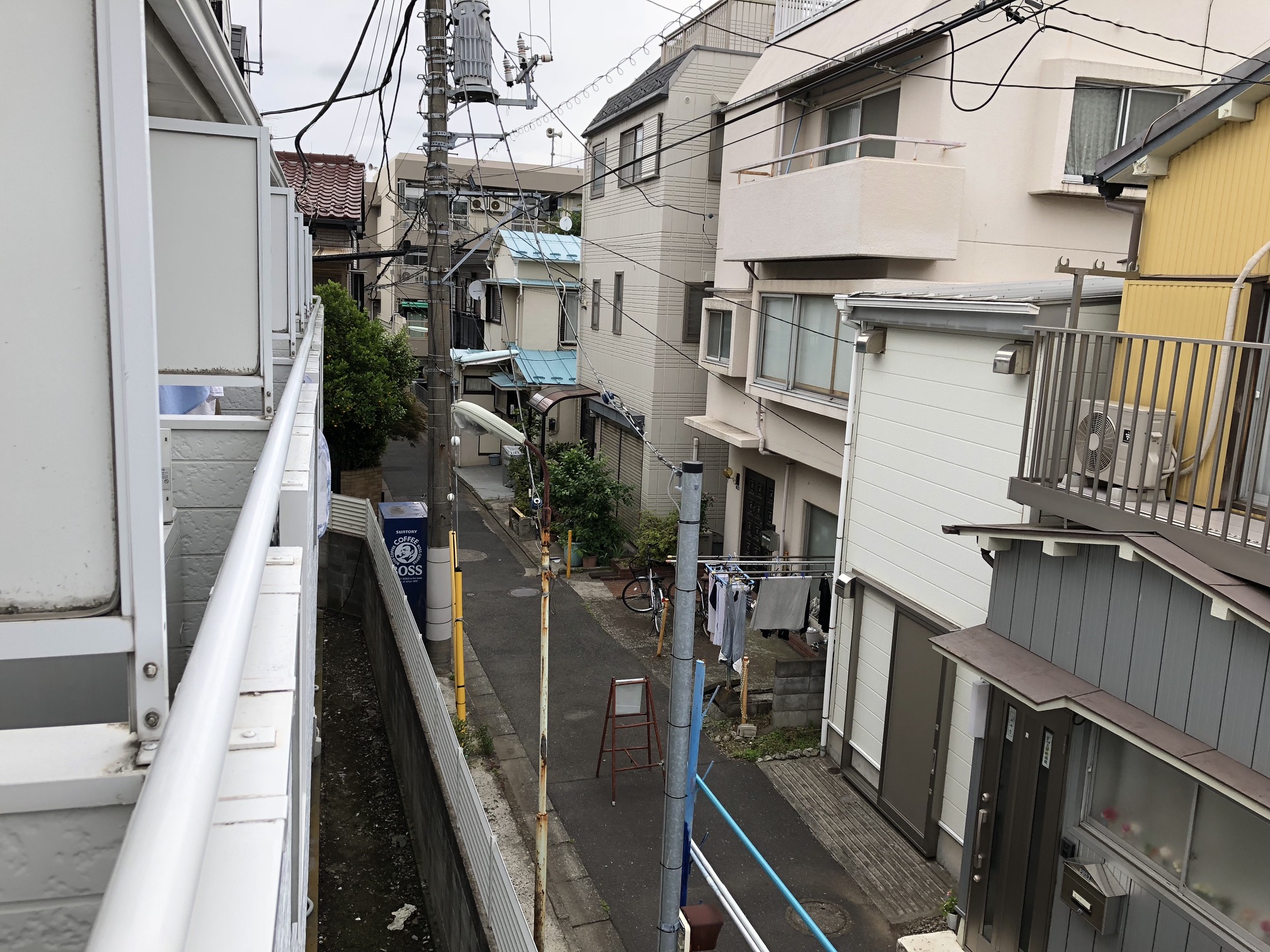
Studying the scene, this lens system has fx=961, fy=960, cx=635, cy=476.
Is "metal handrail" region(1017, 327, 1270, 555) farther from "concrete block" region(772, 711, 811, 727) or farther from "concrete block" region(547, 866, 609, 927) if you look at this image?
"concrete block" region(772, 711, 811, 727)

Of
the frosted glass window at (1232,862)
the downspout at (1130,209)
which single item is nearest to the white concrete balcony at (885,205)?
the downspout at (1130,209)

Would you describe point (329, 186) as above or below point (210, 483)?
above

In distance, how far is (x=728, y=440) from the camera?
1628cm

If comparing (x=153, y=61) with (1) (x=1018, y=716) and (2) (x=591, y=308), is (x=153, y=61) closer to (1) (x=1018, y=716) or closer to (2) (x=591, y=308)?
(1) (x=1018, y=716)

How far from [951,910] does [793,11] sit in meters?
13.0

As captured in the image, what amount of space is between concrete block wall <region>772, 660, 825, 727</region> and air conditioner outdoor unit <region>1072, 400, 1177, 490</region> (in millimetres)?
5669

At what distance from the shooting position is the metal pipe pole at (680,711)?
5633 millimetres

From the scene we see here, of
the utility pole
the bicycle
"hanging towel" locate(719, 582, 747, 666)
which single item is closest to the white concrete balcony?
"hanging towel" locate(719, 582, 747, 666)

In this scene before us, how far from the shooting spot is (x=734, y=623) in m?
12.1

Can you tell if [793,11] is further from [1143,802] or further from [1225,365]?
[1143,802]

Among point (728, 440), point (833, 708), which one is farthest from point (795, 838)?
point (728, 440)

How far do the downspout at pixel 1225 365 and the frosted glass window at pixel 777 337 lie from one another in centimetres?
833

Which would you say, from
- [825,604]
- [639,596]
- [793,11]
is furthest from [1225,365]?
[639,596]

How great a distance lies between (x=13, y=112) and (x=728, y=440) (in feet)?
49.3
